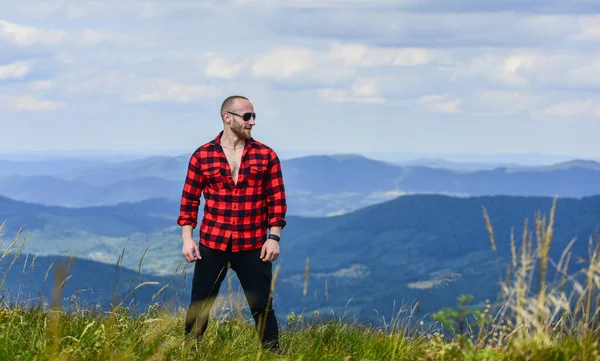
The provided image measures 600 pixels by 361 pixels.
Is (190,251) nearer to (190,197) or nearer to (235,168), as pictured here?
(190,197)

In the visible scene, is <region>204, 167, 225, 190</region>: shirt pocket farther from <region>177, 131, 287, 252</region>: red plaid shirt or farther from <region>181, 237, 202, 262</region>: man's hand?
<region>181, 237, 202, 262</region>: man's hand

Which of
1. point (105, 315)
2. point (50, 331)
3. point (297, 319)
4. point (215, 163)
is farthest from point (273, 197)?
point (50, 331)

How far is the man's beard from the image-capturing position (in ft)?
19.7

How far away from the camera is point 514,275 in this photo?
165 inches

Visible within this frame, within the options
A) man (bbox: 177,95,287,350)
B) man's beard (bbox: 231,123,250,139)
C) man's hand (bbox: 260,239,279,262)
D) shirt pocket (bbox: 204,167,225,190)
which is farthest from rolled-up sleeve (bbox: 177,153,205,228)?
man's hand (bbox: 260,239,279,262)

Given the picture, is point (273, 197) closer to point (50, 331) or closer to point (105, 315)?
point (105, 315)

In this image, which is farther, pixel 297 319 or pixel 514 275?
pixel 297 319

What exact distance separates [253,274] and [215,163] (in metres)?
0.93

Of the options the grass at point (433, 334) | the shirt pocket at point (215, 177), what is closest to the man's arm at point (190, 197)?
the shirt pocket at point (215, 177)

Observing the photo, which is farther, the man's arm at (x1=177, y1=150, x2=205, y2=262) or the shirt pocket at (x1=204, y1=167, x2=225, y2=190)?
the man's arm at (x1=177, y1=150, x2=205, y2=262)

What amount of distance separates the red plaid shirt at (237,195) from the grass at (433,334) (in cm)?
54

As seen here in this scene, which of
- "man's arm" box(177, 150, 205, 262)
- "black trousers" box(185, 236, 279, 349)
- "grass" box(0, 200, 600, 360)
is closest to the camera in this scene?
"grass" box(0, 200, 600, 360)

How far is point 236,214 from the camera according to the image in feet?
19.8

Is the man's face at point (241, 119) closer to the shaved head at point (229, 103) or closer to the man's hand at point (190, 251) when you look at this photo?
the shaved head at point (229, 103)
